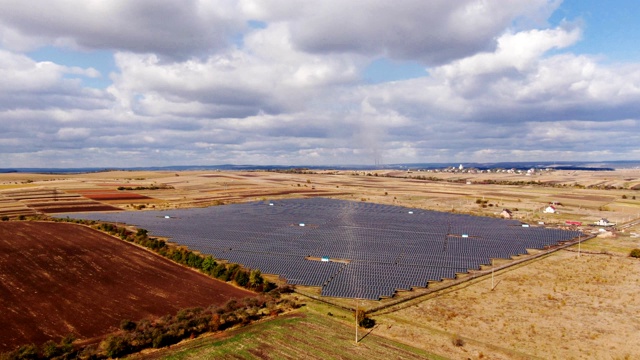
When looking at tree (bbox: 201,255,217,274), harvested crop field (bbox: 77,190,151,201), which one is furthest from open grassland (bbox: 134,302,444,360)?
harvested crop field (bbox: 77,190,151,201)

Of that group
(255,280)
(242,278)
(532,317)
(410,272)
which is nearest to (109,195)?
(242,278)

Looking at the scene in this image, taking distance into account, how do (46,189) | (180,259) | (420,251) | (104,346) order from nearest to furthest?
(104,346), (180,259), (420,251), (46,189)

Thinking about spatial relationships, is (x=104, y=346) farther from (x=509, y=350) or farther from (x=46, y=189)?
(x=46, y=189)

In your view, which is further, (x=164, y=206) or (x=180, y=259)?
(x=164, y=206)

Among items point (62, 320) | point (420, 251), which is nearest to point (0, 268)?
point (62, 320)

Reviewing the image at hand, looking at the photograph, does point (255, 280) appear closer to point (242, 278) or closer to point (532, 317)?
point (242, 278)

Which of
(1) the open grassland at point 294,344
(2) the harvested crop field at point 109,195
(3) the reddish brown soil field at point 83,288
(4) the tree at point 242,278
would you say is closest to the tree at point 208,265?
(3) the reddish brown soil field at point 83,288
